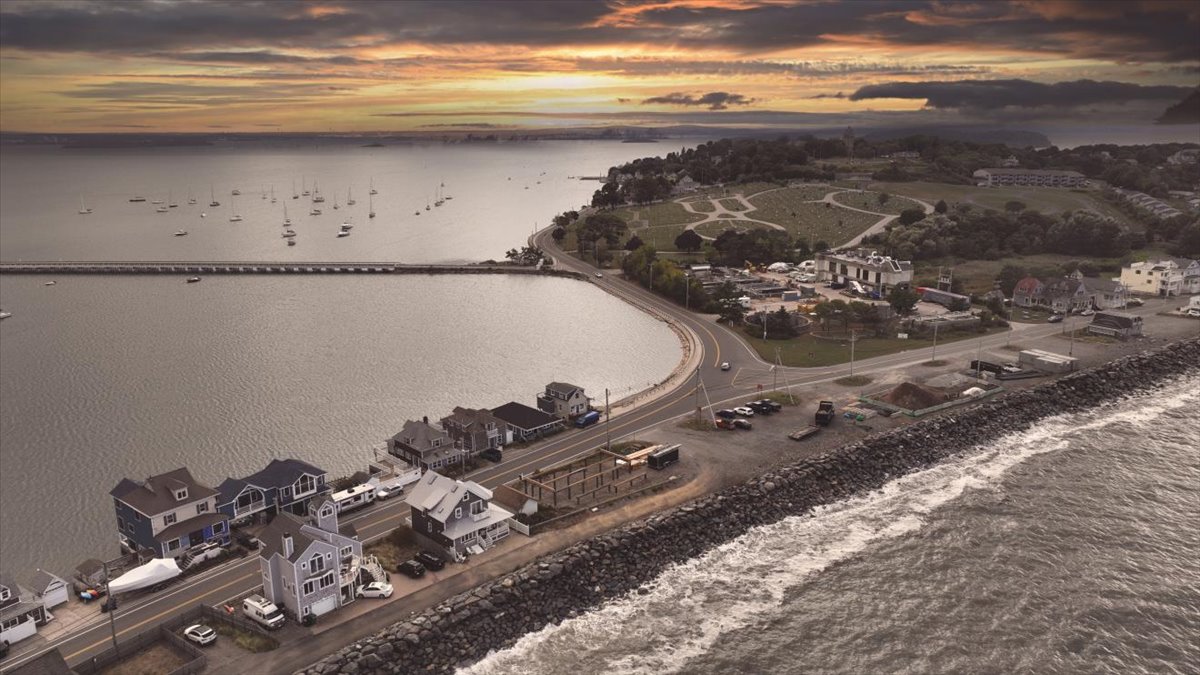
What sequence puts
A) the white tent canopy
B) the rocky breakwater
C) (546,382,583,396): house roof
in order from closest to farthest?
1. the rocky breakwater
2. the white tent canopy
3. (546,382,583,396): house roof

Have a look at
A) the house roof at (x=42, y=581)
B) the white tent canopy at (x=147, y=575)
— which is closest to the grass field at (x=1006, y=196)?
the white tent canopy at (x=147, y=575)

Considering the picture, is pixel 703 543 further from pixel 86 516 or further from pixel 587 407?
pixel 86 516

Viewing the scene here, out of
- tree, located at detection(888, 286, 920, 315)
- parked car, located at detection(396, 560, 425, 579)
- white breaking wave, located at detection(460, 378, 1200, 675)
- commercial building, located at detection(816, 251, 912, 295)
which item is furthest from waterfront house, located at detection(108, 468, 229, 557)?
commercial building, located at detection(816, 251, 912, 295)

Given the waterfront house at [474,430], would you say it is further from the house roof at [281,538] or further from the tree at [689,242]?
the tree at [689,242]

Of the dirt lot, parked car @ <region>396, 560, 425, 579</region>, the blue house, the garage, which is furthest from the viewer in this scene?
the blue house

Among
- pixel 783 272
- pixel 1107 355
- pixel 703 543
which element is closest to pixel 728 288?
pixel 783 272

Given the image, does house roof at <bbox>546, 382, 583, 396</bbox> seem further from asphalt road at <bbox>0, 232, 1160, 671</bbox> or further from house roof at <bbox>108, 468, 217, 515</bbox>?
house roof at <bbox>108, 468, 217, 515</bbox>
